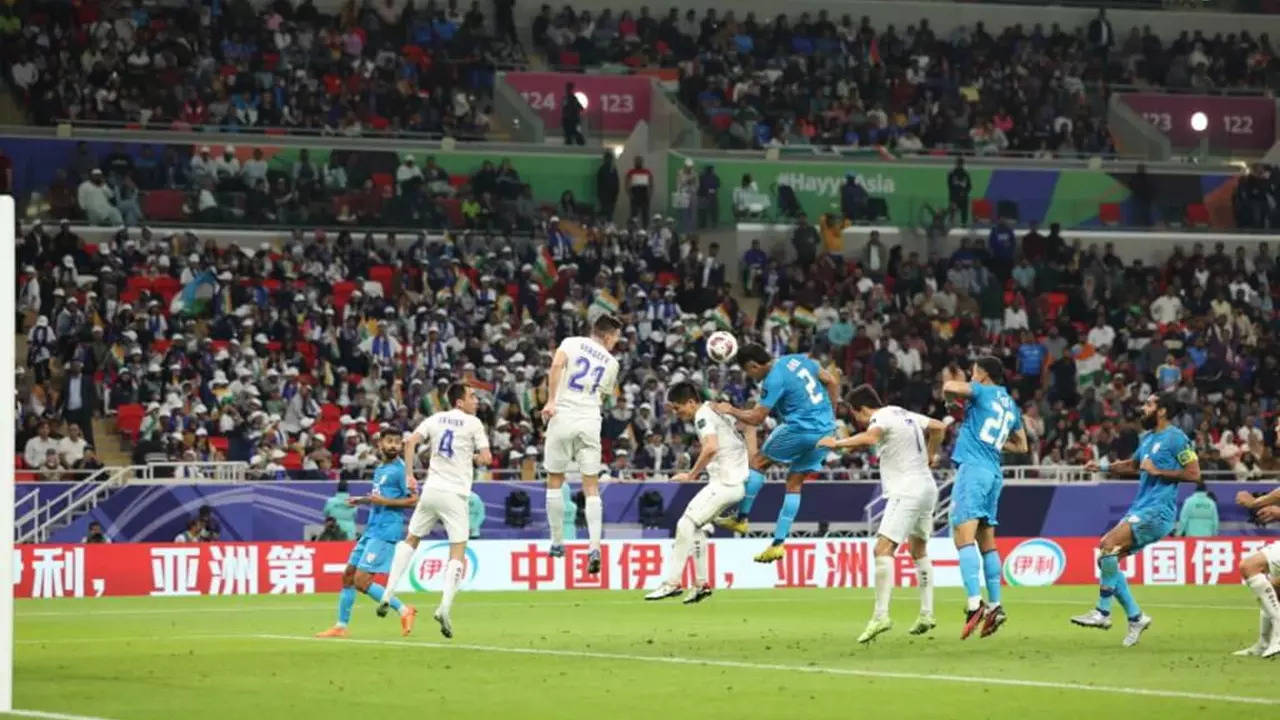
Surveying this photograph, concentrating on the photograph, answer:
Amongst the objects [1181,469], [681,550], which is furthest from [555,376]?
[1181,469]

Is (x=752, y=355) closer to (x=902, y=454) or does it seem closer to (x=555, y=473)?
(x=902, y=454)

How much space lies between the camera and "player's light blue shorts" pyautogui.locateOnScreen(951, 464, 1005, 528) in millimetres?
20969

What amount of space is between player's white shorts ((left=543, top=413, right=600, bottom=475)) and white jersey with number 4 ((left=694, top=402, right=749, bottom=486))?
3.55ft

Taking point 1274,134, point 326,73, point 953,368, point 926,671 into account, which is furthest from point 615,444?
point 1274,134

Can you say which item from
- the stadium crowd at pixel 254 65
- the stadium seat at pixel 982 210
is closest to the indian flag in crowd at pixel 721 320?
the stadium crowd at pixel 254 65

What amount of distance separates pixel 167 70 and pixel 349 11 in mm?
5044

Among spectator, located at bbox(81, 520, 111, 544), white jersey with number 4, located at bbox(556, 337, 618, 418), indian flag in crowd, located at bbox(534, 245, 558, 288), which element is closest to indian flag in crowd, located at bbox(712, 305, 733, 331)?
indian flag in crowd, located at bbox(534, 245, 558, 288)

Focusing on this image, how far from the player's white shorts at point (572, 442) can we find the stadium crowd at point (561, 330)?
557 inches

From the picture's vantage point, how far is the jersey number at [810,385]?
875 inches

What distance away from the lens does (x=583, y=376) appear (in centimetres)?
2222

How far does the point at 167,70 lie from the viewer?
48.0 metres

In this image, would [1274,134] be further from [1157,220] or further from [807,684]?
[807,684]

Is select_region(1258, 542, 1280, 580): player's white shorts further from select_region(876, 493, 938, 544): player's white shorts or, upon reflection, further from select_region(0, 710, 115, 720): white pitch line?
select_region(0, 710, 115, 720): white pitch line

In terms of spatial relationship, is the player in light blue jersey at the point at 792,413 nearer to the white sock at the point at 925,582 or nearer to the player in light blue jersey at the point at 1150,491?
the white sock at the point at 925,582
